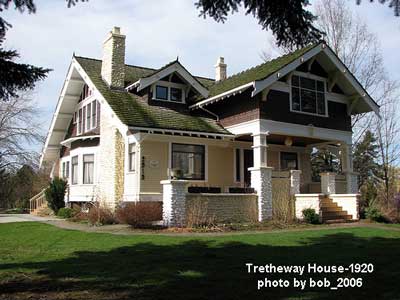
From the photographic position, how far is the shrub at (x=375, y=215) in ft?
60.7

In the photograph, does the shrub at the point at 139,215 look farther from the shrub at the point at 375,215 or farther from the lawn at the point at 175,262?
the shrub at the point at 375,215

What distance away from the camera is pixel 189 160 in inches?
785

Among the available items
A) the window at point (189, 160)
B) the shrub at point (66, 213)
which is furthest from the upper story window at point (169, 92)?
the shrub at point (66, 213)

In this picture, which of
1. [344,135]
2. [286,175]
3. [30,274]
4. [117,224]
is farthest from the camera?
[344,135]

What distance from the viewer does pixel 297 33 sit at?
611 centimetres

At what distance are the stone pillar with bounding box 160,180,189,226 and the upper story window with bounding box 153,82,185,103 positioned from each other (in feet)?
21.4

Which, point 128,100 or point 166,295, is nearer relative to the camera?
point 166,295

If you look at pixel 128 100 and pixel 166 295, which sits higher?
pixel 128 100

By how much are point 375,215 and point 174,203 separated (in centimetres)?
882

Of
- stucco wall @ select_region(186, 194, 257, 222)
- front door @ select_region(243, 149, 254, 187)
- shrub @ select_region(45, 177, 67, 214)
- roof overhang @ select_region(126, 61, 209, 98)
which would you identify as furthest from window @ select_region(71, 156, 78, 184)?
stucco wall @ select_region(186, 194, 257, 222)

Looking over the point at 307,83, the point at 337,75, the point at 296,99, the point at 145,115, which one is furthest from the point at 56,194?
the point at 337,75

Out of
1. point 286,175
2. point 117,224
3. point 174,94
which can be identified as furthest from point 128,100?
point 286,175

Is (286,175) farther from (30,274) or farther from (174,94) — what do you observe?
(30,274)

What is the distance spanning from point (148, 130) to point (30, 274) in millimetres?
10621
